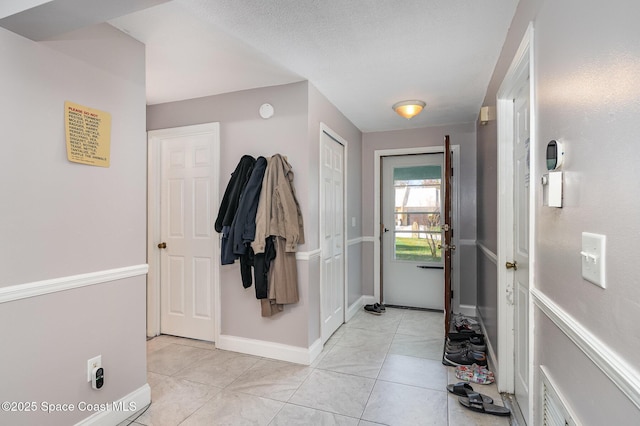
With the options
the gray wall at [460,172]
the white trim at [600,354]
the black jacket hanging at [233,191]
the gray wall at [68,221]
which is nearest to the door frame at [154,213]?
the black jacket hanging at [233,191]

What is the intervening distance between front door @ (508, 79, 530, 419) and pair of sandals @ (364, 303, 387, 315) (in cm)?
203

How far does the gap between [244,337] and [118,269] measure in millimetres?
1351

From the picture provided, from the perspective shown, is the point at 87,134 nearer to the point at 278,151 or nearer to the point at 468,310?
the point at 278,151

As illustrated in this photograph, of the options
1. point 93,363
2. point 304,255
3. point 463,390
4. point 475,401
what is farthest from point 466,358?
point 93,363

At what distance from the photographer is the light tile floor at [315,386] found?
203 cm

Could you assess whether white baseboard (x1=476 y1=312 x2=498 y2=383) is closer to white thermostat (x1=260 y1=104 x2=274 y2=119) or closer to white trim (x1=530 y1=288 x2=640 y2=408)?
white trim (x1=530 y1=288 x2=640 y2=408)

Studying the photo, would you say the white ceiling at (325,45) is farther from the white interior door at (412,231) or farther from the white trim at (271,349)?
the white trim at (271,349)

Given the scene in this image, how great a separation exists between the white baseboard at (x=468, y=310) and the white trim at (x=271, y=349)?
2.02 metres

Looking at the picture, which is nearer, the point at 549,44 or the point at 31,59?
the point at 549,44

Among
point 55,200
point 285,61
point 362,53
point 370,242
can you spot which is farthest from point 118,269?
point 370,242

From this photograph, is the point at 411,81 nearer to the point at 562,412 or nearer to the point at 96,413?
the point at 562,412

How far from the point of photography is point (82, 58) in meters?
1.76

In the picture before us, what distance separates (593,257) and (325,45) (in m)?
1.92

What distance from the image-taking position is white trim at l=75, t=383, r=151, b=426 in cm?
180
